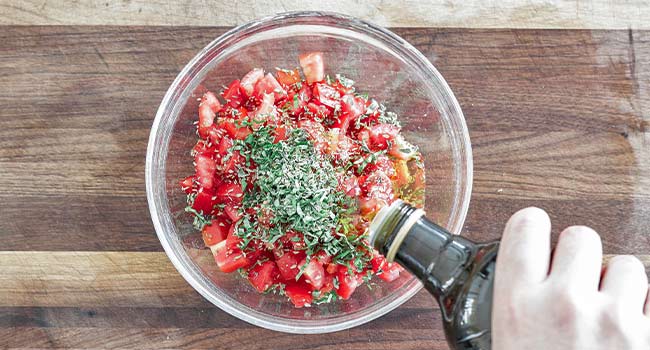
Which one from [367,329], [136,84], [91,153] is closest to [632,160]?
[367,329]

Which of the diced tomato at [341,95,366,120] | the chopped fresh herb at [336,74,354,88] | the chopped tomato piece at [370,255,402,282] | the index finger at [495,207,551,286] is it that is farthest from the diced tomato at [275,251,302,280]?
the index finger at [495,207,551,286]

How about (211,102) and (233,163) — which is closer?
(233,163)

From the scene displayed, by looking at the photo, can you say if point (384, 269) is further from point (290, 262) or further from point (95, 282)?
point (95, 282)

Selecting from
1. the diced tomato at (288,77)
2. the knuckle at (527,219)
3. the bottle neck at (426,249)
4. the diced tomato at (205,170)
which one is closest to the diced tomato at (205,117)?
the diced tomato at (205,170)

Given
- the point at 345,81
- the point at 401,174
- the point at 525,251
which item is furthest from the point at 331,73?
the point at 525,251

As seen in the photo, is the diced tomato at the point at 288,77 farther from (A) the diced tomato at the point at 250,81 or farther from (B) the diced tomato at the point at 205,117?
(B) the diced tomato at the point at 205,117

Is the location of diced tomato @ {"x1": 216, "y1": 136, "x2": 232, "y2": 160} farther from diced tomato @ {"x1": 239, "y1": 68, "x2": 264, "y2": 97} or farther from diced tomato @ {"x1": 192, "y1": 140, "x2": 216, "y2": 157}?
diced tomato @ {"x1": 239, "y1": 68, "x2": 264, "y2": 97}
